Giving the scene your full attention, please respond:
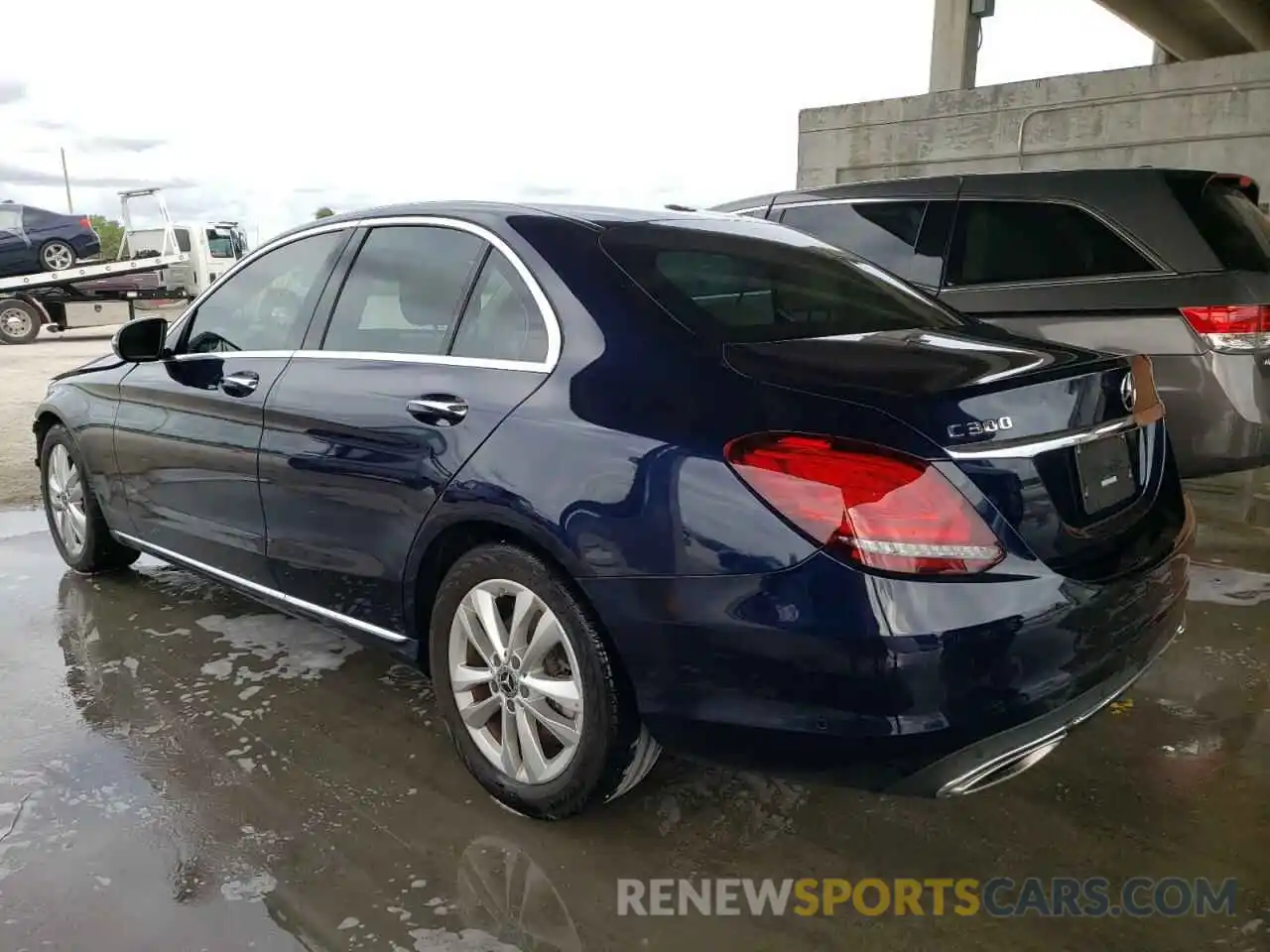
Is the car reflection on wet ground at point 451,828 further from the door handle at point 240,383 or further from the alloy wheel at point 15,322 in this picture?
the alloy wheel at point 15,322

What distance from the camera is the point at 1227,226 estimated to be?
4.59m

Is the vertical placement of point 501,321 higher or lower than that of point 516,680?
higher

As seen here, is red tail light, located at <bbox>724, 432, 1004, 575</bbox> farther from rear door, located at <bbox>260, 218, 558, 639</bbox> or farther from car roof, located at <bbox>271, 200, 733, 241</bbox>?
car roof, located at <bbox>271, 200, 733, 241</bbox>

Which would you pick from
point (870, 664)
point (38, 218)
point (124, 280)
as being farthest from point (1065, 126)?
point (38, 218)

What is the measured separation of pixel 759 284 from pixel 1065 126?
13975 millimetres

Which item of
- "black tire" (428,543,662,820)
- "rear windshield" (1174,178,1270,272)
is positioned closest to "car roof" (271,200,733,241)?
"black tire" (428,543,662,820)

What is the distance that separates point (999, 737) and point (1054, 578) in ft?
1.09

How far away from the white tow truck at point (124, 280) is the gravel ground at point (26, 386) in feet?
1.67

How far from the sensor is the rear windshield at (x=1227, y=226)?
4504mm

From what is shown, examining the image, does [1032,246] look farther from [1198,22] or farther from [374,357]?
[1198,22]

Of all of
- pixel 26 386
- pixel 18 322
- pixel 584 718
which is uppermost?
pixel 584 718

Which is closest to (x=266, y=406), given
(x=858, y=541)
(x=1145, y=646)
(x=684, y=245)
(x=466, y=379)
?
(x=466, y=379)

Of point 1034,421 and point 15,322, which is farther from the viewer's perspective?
point 15,322

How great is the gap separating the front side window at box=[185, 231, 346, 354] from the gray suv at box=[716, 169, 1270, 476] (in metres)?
3.12
